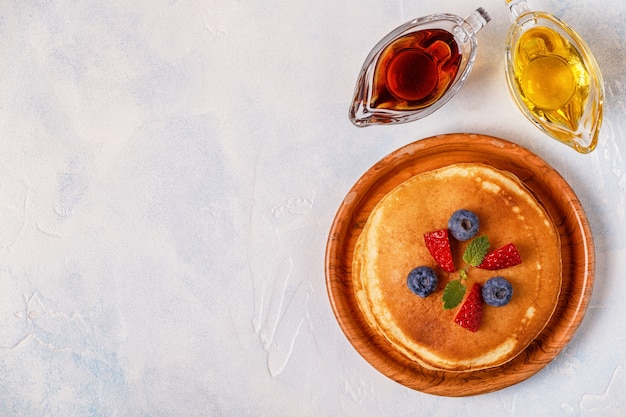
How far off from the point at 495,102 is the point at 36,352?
1.64 m

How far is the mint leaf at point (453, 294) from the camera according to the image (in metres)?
1.58

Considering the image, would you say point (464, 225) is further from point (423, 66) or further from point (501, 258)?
point (423, 66)

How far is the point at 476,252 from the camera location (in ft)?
5.12

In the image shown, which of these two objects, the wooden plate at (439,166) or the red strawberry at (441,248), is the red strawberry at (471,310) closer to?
the red strawberry at (441,248)

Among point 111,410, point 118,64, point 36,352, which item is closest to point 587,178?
point 118,64

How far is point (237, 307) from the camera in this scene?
188 cm

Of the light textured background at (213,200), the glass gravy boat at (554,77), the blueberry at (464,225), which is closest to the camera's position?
the blueberry at (464,225)

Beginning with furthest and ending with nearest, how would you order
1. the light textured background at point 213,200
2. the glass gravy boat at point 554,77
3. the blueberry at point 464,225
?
the light textured background at point 213,200 → the glass gravy boat at point 554,77 → the blueberry at point 464,225

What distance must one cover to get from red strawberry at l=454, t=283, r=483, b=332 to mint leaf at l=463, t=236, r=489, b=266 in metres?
0.08

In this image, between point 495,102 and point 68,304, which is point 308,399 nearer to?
point 68,304

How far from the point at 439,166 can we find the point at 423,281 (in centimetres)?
39

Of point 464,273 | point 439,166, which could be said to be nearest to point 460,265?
point 464,273

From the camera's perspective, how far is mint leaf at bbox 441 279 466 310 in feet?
5.17

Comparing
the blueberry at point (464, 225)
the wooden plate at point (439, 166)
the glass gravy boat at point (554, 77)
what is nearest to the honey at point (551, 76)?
the glass gravy boat at point (554, 77)
